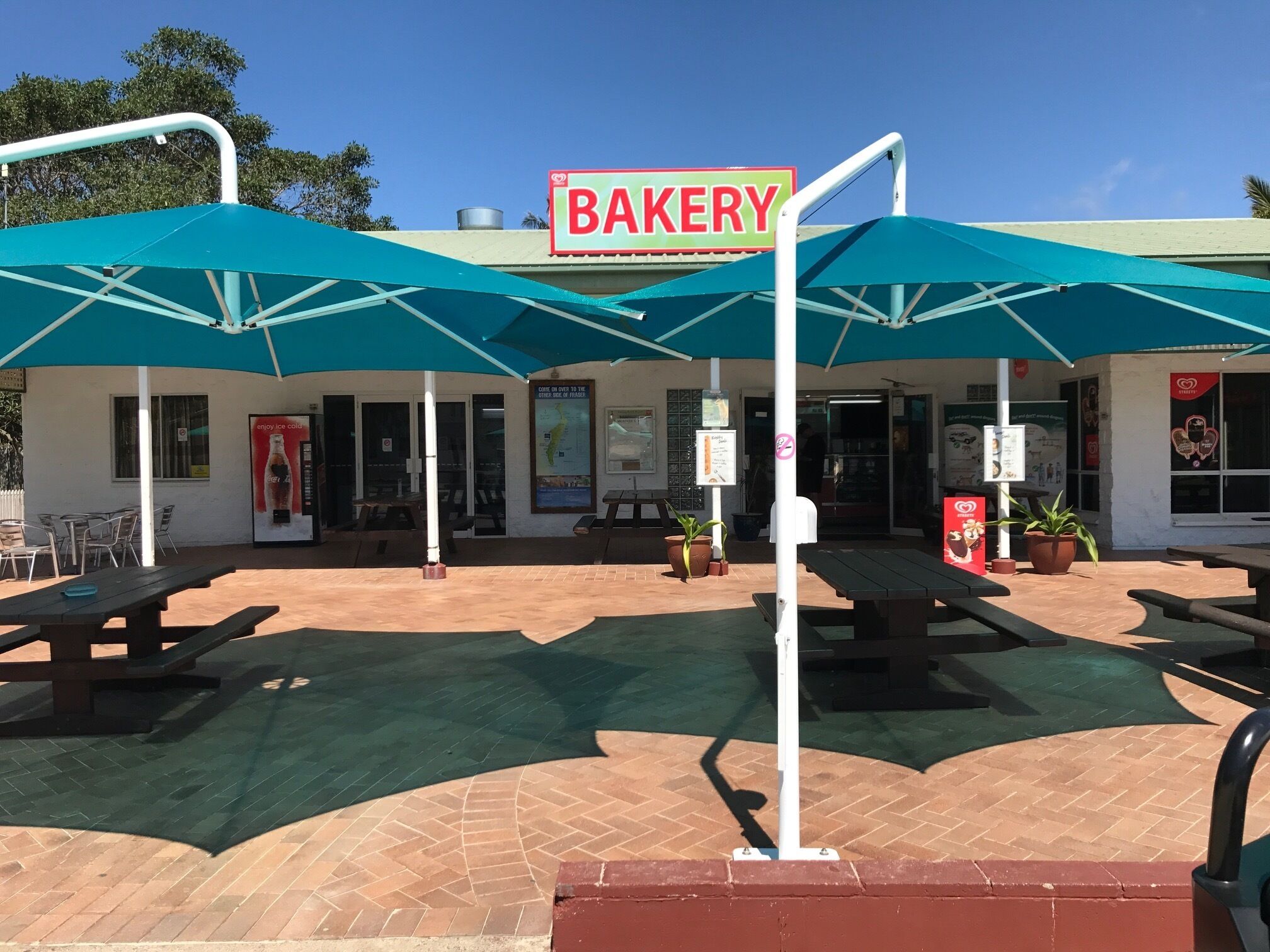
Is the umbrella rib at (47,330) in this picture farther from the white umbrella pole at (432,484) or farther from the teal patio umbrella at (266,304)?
the white umbrella pole at (432,484)

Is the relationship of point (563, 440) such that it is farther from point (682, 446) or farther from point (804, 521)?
point (804, 521)

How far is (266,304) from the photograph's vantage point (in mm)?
5082

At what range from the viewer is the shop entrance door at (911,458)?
13.2 metres

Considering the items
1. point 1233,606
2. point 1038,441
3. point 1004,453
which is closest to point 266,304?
point 1233,606

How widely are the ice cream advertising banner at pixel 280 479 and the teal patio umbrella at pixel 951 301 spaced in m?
8.30

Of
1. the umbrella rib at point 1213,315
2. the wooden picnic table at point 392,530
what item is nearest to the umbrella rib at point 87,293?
the umbrella rib at point 1213,315

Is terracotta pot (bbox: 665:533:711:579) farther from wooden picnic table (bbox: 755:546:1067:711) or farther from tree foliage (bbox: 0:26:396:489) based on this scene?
tree foliage (bbox: 0:26:396:489)

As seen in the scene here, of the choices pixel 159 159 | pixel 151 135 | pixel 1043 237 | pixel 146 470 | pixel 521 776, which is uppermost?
pixel 159 159

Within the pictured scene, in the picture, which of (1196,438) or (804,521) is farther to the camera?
(1196,438)

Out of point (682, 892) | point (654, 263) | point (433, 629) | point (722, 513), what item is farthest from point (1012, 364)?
point (682, 892)

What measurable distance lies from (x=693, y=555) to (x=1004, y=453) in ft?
11.6

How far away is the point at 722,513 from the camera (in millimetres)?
13133

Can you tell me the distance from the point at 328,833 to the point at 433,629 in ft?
12.6

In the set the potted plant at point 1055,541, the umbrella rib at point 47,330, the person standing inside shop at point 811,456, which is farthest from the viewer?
the person standing inside shop at point 811,456
